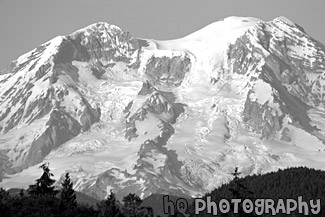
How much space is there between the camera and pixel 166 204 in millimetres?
183500

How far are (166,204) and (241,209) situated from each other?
1388 centimetres

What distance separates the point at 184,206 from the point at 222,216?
1118cm

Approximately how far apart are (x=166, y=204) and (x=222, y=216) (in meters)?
11.7

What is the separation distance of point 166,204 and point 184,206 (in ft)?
16.2

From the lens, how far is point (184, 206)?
180m

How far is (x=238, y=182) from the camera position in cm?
17825

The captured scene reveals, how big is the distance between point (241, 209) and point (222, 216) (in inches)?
211

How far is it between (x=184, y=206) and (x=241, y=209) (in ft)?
37.5

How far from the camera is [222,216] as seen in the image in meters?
188

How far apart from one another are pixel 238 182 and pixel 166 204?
14.6m
